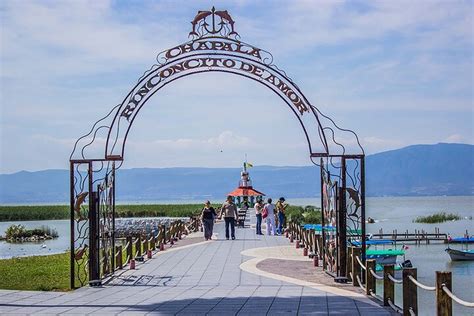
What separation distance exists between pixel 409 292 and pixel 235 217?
62.7 feet

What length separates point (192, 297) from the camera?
1421cm

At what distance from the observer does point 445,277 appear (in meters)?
9.62

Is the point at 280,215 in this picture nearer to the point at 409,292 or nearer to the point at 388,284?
the point at 388,284

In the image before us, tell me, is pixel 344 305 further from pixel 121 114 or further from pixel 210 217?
pixel 210 217

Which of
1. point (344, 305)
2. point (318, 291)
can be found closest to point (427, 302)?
point (318, 291)

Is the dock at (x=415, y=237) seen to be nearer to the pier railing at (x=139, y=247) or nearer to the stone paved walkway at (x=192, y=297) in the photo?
the pier railing at (x=139, y=247)

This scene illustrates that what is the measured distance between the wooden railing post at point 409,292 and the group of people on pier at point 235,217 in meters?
16.8

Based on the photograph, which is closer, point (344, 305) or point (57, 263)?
point (344, 305)

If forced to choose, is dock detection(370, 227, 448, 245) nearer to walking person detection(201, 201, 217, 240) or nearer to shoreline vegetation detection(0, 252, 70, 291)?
walking person detection(201, 201, 217, 240)

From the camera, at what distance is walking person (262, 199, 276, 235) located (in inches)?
1219

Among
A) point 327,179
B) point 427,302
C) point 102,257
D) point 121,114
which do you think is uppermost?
point 121,114

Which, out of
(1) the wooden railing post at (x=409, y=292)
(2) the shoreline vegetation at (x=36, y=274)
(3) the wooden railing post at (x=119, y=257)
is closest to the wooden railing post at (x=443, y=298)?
(1) the wooden railing post at (x=409, y=292)

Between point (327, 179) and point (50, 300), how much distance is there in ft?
22.4

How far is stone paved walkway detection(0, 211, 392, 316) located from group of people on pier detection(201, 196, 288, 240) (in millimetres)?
8577
